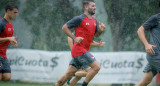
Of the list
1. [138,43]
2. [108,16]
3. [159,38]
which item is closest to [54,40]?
[108,16]

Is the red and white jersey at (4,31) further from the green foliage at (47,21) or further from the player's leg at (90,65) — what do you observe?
the green foliage at (47,21)

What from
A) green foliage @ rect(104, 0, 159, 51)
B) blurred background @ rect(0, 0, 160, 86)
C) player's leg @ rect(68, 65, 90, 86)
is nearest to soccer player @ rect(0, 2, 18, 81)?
player's leg @ rect(68, 65, 90, 86)

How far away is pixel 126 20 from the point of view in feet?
33.4

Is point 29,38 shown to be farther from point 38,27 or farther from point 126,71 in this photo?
point 126,71

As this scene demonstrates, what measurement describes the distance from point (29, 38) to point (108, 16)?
2.56 metres

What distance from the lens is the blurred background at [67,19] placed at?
10.1 m

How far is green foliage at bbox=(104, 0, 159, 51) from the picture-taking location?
10.1 metres

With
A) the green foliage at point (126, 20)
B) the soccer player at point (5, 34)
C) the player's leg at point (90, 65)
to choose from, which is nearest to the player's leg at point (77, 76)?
the player's leg at point (90, 65)

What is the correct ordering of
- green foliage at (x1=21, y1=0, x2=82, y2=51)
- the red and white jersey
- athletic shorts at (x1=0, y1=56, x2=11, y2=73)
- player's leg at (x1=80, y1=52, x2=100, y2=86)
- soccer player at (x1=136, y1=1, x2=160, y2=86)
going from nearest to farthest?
soccer player at (x1=136, y1=1, x2=160, y2=86)
player's leg at (x1=80, y1=52, x2=100, y2=86)
the red and white jersey
athletic shorts at (x1=0, y1=56, x2=11, y2=73)
green foliage at (x1=21, y1=0, x2=82, y2=51)

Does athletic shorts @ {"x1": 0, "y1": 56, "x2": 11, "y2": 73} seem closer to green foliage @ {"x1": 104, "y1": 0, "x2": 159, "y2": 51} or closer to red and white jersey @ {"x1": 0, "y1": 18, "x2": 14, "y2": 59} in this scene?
red and white jersey @ {"x1": 0, "y1": 18, "x2": 14, "y2": 59}

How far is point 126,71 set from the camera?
9.77m

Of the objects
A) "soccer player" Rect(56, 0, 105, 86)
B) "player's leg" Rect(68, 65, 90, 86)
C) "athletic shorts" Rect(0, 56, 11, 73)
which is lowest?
"player's leg" Rect(68, 65, 90, 86)

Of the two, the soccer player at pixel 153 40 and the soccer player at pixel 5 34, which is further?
the soccer player at pixel 5 34

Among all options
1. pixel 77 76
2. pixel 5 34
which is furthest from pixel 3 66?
pixel 77 76
